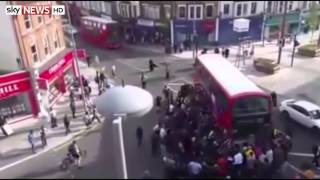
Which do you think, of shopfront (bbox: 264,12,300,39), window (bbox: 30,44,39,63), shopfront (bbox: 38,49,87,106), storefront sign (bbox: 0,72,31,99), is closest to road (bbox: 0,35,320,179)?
shopfront (bbox: 38,49,87,106)

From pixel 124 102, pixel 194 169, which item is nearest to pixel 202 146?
pixel 194 169

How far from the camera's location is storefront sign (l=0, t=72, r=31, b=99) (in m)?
20.4

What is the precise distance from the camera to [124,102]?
7254 mm

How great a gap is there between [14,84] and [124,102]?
15.5m

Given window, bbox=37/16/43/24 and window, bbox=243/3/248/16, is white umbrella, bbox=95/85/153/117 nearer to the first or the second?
window, bbox=37/16/43/24

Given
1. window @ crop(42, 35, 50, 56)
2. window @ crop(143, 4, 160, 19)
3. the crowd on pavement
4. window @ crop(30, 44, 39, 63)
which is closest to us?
the crowd on pavement

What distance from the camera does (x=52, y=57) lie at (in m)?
24.1

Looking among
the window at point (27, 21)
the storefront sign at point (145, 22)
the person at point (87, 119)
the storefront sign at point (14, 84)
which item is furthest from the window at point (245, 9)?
the storefront sign at point (14, 84)

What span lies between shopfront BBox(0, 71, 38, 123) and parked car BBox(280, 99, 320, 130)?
14283mm

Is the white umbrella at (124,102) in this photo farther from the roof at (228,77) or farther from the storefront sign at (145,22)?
the storefront sign at (145,22)

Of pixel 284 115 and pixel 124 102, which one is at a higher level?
pixel 124 102

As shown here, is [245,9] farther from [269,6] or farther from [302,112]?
[302,112]

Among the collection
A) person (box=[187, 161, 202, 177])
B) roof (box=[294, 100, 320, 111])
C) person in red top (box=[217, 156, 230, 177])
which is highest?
person (box=[187, 161, 202, 177])

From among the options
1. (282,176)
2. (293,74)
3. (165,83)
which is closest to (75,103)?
(165,83)
